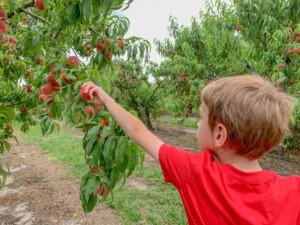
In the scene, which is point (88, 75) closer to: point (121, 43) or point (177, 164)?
point (121, 43)

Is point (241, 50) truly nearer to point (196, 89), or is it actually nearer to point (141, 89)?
point (196, 89)

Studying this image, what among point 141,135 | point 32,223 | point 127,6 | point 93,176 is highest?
point 127,6

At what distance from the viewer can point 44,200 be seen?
4656 mm

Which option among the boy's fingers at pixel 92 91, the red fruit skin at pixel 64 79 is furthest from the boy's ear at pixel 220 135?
the red fruit skin at pixel 64 79

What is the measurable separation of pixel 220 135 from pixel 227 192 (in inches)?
7.0

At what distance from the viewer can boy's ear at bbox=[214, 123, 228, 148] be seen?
1.08 metres

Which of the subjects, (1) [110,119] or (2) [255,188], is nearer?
(2) [255,188]

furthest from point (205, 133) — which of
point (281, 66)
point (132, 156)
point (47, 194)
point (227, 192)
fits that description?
point (281, 66)

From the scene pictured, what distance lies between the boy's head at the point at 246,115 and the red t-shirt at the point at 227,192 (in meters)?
0.08

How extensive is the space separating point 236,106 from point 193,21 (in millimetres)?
7706

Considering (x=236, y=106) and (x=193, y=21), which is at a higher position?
(x=193, y=21)

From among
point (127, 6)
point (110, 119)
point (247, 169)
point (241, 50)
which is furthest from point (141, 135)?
point (241, 50)

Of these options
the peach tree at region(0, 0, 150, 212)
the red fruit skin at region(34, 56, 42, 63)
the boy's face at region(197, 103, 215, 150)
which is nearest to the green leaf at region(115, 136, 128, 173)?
the peach tree at region(0, 0, 150, 212)

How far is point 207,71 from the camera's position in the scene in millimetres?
7918
